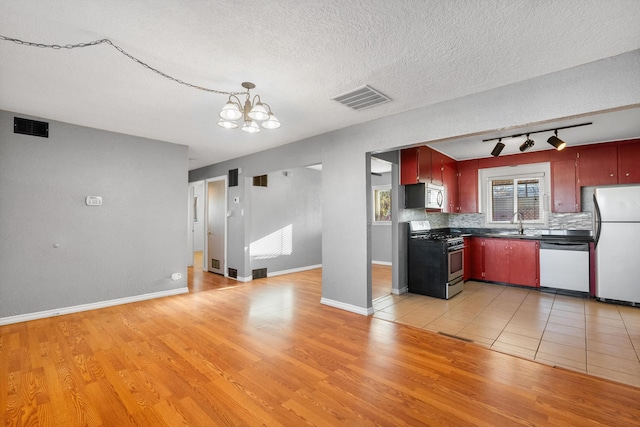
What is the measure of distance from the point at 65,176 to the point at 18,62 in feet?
6.60

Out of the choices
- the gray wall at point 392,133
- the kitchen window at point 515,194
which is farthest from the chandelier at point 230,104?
the kitchen window at point 515,194

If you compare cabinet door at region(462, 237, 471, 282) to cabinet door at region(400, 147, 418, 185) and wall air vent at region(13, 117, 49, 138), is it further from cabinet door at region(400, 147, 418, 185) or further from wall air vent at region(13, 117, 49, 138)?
wall air vent at region(13, 117, 49, 138)

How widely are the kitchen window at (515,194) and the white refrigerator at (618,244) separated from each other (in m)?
1.15

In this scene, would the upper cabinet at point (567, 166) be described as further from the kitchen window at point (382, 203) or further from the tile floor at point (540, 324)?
the kitchen window at point (382, 203)

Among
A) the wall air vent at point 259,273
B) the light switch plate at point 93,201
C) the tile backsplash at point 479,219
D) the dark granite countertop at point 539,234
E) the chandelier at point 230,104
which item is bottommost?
the wall air vent at point 259,273

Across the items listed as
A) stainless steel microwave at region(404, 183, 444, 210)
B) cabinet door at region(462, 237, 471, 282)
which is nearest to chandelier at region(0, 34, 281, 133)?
stainless steel microwave at region(404, 183, 444, 210)

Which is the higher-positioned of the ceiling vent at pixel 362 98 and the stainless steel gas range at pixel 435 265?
the ceiling vent at pixel 362 98

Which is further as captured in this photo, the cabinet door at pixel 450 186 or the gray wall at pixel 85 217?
the cabinet door at pixel 450 186

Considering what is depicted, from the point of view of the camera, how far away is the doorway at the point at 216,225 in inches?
253

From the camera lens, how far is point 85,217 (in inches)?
162

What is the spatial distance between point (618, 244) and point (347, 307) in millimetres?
4192

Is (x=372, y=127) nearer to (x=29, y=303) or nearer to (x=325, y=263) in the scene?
(x=325, y=263)

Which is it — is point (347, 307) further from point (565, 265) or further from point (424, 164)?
point (565, 265)

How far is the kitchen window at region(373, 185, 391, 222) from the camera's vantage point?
7816mm
